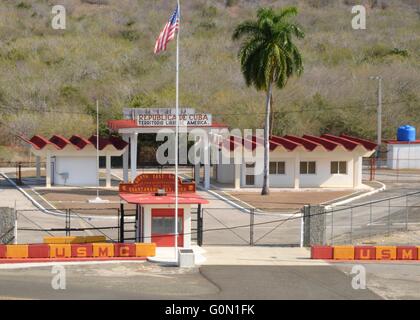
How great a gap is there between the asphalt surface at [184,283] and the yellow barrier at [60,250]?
1724 mm

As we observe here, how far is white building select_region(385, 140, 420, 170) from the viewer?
7719cm

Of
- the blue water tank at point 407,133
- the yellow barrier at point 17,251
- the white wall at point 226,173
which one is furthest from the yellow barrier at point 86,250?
the blue water tank at point 407,133

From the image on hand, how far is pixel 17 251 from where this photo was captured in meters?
30.2

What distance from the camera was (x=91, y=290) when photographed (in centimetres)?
2472

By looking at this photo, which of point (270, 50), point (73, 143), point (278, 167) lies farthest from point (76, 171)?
point (270, 50)

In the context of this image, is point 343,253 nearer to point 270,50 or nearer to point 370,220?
point 370,220

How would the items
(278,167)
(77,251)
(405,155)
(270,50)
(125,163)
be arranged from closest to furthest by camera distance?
(77,251)
(270,50)
(125,163)
(278,167)
(405,155)

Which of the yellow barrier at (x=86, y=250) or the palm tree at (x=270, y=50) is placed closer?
the yellow barrier at (x=86, y=250)

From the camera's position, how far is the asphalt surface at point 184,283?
24.1 meters

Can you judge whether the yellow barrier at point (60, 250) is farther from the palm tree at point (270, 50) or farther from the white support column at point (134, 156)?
the white support column at point (134, 156)

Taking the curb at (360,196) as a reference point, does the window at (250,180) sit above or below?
above

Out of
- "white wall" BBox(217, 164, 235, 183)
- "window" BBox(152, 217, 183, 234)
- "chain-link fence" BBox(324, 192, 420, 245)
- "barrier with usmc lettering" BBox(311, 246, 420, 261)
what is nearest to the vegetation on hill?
"white wall" BBox(217, 164, 235, 183)

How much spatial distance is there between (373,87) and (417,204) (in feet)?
186

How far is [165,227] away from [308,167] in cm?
2921
